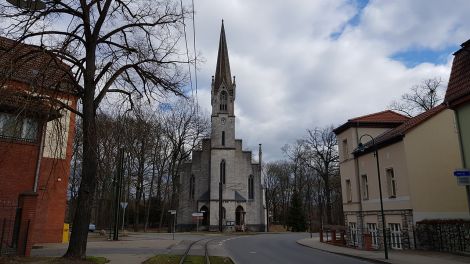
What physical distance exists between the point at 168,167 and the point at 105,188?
9163 mm

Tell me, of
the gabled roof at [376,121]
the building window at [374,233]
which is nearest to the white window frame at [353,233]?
the building window at [374,233]

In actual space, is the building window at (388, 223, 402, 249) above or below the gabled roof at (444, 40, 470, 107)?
below

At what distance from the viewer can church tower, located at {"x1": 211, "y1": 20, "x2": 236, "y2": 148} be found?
62062 millimetres

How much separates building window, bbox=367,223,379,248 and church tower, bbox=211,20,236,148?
37.0 metres

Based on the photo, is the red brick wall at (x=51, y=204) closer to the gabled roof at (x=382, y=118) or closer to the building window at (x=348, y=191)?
the building window at (x=348, y=191)

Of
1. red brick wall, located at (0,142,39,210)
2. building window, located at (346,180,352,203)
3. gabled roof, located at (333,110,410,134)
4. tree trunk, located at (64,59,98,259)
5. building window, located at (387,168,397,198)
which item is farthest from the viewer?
building window, located at (346,180,352,203)

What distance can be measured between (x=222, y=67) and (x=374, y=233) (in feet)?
147

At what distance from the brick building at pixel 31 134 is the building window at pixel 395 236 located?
1827 cm

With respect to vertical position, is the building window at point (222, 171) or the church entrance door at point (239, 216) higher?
the building window at point (222, 171)

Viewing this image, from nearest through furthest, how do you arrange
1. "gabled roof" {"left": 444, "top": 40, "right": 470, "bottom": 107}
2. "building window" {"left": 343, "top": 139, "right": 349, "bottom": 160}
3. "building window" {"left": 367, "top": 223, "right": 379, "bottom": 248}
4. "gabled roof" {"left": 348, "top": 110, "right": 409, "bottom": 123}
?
"gabled roof" {"left": 444, "top": 40, "right": 470, "bottom": 107}
"building window" {"left": 367, "top": 223, "right": 379, "bottom": 248}
"gabled roof" {"left": 348, "top": 110, "right": 409, "bottom": 123}
"building window" {"left": 343, "top": 139, "right": 349, "bottom": 160}

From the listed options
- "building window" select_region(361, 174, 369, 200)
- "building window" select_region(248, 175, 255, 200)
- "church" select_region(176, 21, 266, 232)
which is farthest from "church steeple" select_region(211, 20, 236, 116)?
"building window" select_region(361, 174, 369, 200)

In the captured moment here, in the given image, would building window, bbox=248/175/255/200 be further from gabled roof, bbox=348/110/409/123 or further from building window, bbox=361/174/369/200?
building window, bbox=361/174/369/200

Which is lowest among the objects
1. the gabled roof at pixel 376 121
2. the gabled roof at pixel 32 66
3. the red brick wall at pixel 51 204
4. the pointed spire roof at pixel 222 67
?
the red brick wall at pixel 51 204

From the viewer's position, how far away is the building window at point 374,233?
24.7 metres
